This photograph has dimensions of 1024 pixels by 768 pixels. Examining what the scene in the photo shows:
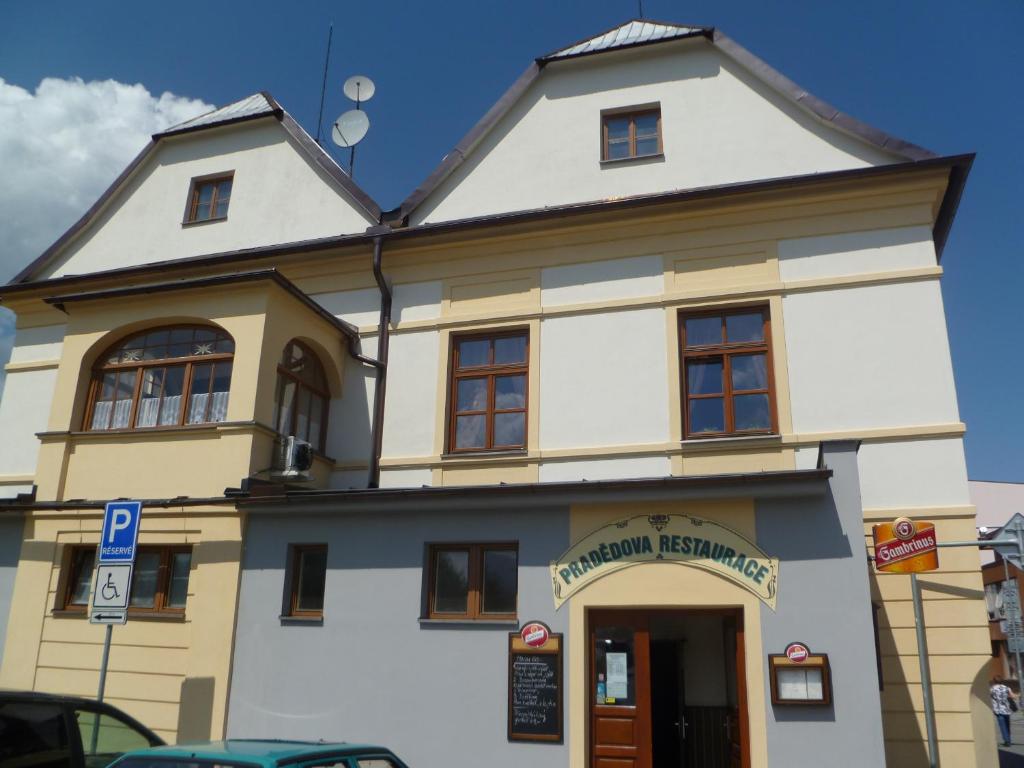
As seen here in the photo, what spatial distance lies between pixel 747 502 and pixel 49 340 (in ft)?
42.0

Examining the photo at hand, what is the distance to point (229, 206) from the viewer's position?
15977 mm

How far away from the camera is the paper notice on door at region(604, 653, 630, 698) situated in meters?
Result: 10.1

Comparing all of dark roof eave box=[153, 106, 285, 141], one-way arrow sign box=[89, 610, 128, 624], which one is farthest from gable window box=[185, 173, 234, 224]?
one-way arrow sign box=[89, 610, 128, 624]

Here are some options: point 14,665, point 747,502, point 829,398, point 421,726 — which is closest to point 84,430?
point 14,665

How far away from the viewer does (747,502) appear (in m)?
10.1

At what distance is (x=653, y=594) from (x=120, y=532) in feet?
19.2

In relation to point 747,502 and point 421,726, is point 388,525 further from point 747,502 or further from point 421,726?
point 747,502

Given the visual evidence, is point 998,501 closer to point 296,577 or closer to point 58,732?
point 296,577

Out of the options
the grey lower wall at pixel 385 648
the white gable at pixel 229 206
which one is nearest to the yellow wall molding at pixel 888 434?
the grey lower wall at pixel 385 648

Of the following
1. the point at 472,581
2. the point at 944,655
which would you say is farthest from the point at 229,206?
the point at 944,655

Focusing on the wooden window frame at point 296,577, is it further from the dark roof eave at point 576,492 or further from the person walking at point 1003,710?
the person walking at point 1003,710

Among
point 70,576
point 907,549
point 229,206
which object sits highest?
point 229,206

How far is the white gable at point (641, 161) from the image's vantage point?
42.8 feet

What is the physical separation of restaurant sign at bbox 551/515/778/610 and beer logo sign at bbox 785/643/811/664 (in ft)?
1.80
